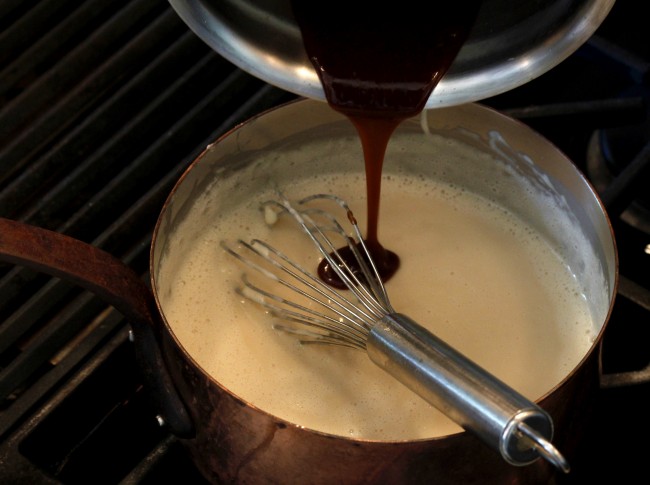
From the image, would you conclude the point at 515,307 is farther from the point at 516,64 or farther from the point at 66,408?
the point at 66,408

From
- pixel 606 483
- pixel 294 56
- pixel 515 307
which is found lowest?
pixel 606 483

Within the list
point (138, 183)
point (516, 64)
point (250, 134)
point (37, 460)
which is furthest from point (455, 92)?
point (37, 460)

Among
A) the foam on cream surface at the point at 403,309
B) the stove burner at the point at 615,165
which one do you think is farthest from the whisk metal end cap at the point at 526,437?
the stove burner at the point at 615,165

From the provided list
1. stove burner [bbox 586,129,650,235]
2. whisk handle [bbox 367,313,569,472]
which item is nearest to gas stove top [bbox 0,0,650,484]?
stove burner [bbox 586,129,650,235]

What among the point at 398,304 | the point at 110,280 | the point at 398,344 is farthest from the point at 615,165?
the point at 110,280

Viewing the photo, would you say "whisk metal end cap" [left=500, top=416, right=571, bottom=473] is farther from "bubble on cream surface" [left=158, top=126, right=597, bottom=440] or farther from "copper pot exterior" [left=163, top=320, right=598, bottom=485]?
"bubble on cream surface" [left=158, top=126, right=597, bottom=440]

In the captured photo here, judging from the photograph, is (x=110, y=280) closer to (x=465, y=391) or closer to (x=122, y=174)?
(x=465, y=391)
